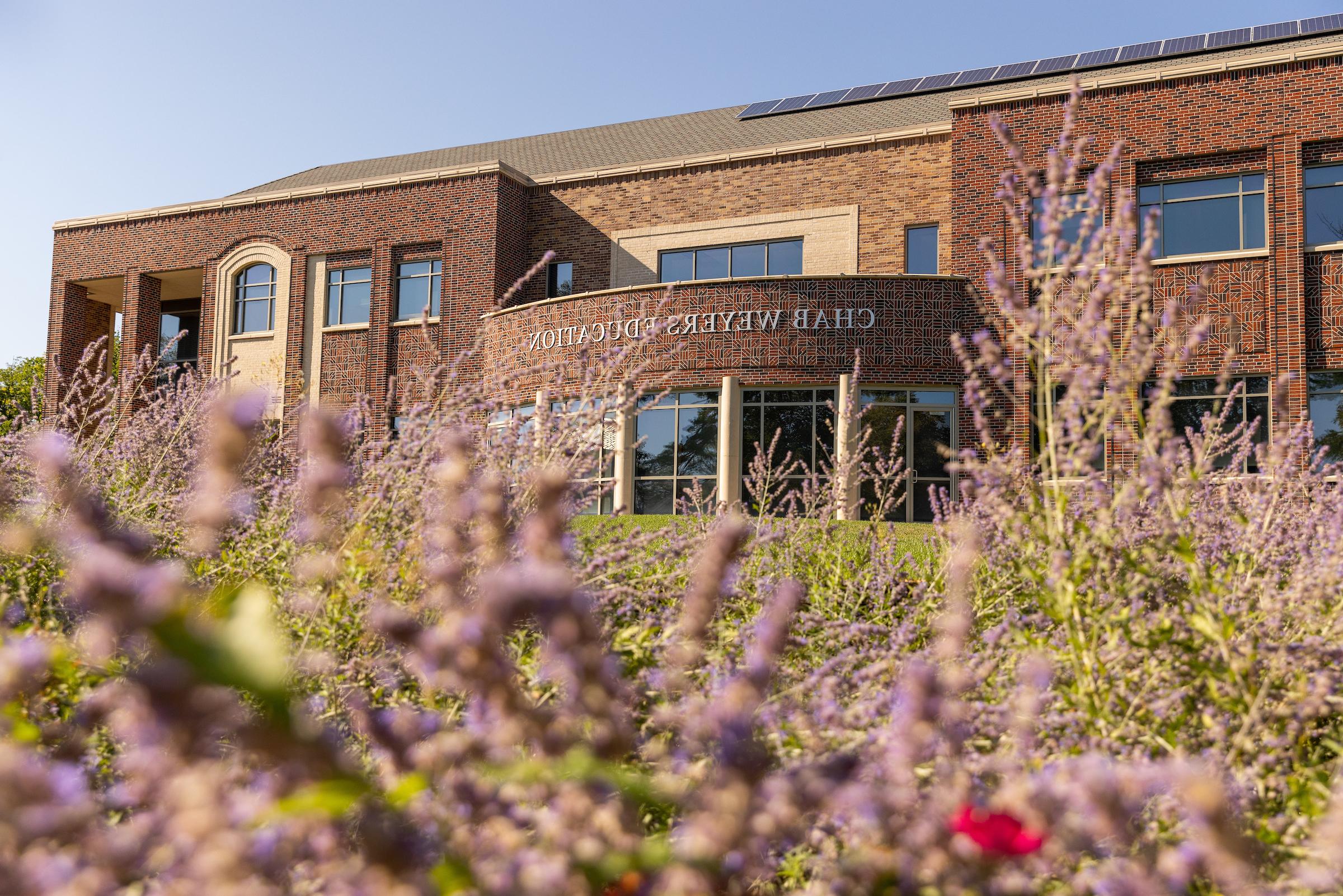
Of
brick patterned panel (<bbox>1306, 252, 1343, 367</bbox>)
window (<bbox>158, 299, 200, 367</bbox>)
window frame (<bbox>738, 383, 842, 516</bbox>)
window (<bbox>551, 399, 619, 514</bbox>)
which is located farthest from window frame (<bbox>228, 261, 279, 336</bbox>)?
window (<bbox>551, 399, 619, 514</bbox>)

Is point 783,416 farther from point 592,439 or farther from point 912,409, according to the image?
point 592,439

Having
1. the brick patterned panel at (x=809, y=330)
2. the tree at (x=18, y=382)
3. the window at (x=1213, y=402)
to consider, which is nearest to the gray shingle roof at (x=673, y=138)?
the brick patterned panel at (x=809, y=330)

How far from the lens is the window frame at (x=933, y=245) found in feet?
65.2

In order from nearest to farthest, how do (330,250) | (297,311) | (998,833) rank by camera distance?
(998,833), (330,250), (297,311)

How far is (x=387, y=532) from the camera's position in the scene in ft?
9.98

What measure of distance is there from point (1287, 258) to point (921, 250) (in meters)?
6.49

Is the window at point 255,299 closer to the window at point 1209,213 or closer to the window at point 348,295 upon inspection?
the window at point 348,295

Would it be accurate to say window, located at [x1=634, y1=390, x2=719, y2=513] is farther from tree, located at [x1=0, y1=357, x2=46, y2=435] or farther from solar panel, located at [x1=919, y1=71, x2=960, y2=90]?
tree, located at [x1=0, y1=357, x2=46, y2=435]

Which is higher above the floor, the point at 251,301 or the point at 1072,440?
the point at 251,301

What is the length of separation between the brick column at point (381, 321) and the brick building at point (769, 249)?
59 mm

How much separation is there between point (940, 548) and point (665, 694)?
3350 mm

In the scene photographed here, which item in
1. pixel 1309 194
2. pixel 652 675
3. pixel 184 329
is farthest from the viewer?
pixel 184 329

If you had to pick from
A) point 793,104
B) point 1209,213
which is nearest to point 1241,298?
point 1209,213

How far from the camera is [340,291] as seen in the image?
23750 millimetres
